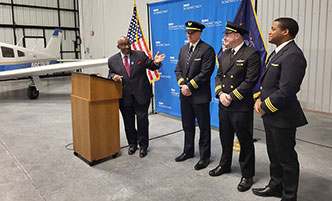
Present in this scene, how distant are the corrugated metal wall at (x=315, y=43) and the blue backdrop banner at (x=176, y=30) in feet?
8.20

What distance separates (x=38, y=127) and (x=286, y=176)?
15.6 ft

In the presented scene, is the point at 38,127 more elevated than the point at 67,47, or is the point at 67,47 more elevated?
the point at 67,47

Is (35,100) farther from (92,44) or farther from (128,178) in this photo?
(128,178)

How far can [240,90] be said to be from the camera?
8.50ft

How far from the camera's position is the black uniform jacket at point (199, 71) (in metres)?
3.09

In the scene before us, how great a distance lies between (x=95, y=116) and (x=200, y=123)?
1314 mm

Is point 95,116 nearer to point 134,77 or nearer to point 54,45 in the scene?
point 134,77

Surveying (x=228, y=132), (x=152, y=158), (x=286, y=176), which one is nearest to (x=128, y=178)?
(x=152, y=158)

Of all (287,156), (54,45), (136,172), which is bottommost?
(136,172)

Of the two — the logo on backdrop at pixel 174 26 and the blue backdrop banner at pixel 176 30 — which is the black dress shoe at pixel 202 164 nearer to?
the blue backdrop banner at pixel 176 30

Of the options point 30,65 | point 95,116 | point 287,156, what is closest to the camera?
point 287,156

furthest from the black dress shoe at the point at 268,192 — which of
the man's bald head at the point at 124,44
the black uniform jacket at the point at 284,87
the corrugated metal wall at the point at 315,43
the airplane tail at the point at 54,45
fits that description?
the airplane tail at the point at 54,45

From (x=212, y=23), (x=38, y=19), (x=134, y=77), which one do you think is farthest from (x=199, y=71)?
(x=38, y=19)

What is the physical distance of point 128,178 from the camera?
307cm
